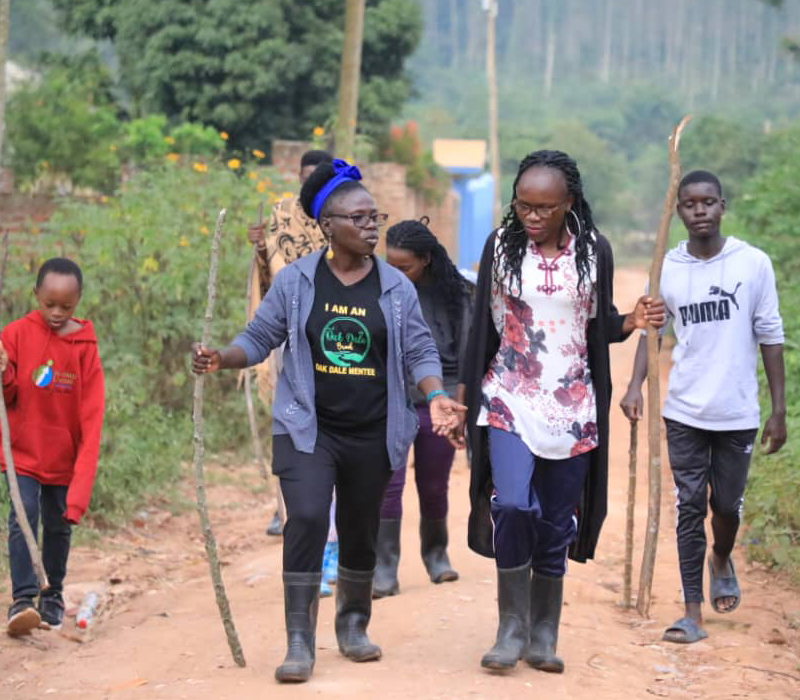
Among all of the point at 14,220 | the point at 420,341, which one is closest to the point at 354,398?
the point at 420,341

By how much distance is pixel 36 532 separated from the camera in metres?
6.38

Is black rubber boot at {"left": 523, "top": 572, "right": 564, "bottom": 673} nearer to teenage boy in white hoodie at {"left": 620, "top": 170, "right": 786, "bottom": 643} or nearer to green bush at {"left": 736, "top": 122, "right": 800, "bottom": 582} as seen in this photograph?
teenage boy in white hoodie at {"left": 620, "top": 170, "right": 786, "bottom": 643}

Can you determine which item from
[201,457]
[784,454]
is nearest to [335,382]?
[201,457]

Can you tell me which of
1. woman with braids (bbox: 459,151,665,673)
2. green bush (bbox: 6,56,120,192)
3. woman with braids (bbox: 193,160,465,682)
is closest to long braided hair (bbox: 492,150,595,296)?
woman with braids (bbox: 459,151,665,673)

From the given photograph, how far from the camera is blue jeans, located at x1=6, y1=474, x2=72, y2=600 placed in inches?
246

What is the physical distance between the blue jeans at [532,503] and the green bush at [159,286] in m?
5.52

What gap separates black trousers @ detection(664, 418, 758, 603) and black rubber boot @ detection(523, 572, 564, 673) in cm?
105

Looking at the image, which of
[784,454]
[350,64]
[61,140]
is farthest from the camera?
[61,140]

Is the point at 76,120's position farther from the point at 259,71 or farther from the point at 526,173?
the point at 526,173

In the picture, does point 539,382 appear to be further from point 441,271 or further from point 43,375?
point 43,375

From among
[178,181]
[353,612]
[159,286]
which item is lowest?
[353,612]

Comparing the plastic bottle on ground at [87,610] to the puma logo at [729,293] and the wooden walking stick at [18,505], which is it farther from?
the puma logo at [729,293]

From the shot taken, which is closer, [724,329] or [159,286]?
[724,329]

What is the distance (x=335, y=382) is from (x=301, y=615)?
88 centimetres
